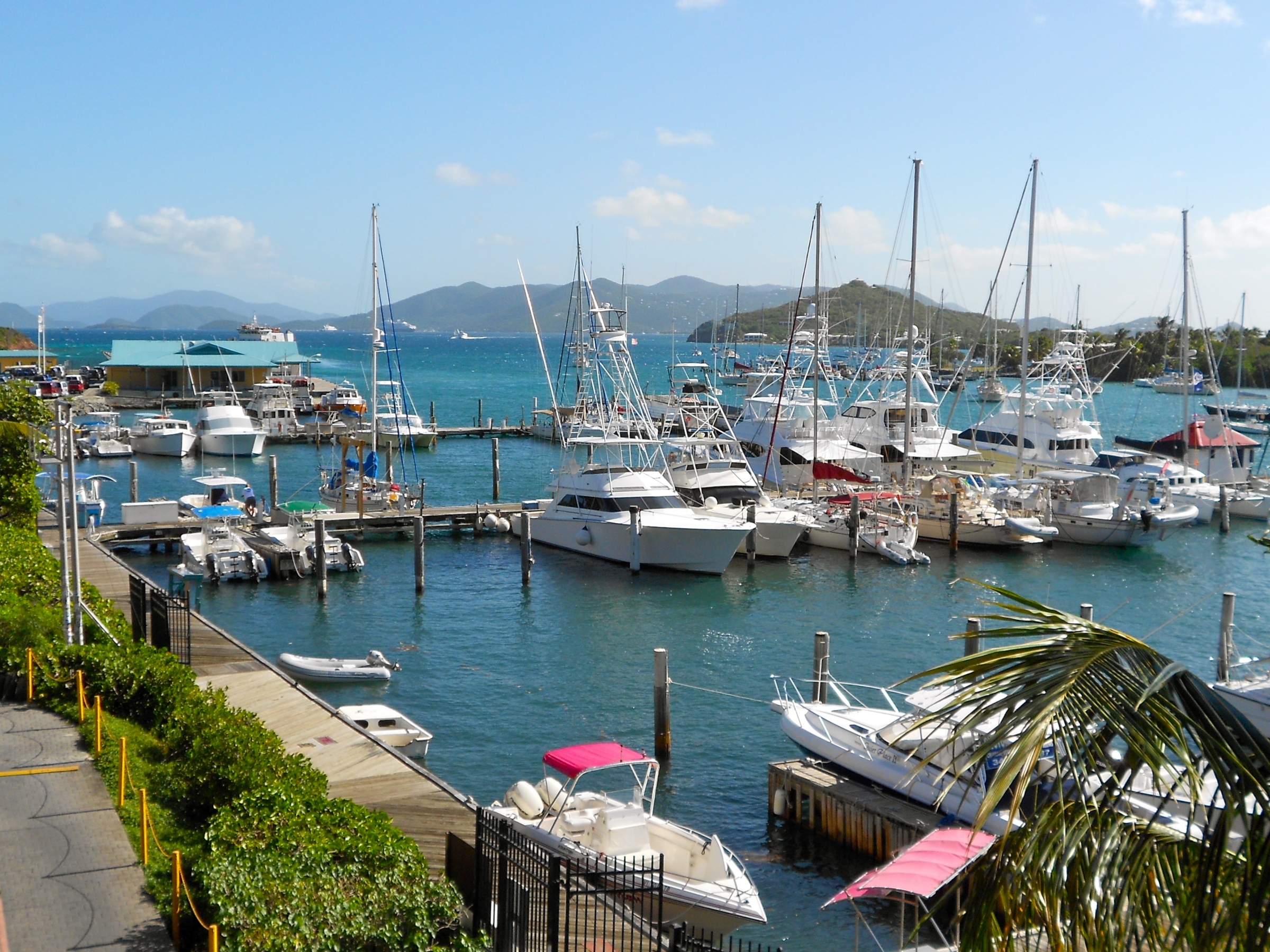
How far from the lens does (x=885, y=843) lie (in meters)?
18.0

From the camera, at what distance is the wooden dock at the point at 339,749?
14.9m

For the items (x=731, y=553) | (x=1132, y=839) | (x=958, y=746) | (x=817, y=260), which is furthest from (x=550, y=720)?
(x=817, y=260)

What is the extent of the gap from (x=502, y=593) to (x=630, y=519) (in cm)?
530

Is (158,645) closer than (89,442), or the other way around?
(158,645)

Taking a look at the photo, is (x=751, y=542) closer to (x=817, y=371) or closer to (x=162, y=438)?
(x=817, y=371)

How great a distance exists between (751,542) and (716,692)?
1475 cm

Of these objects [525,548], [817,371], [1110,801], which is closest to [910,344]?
[817,371]

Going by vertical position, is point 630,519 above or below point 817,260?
below

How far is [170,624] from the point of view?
2319 centimetres

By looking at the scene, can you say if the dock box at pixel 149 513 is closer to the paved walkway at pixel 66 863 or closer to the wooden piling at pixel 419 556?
the wooden piling at pixel 419 556

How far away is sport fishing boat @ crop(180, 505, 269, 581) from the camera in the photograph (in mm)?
37031

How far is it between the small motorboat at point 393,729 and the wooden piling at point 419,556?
13712mm

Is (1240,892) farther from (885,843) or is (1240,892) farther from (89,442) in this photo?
(89,442)

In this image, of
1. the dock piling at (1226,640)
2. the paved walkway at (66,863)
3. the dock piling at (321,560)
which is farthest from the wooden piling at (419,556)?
the dock piling at (1226,640)
